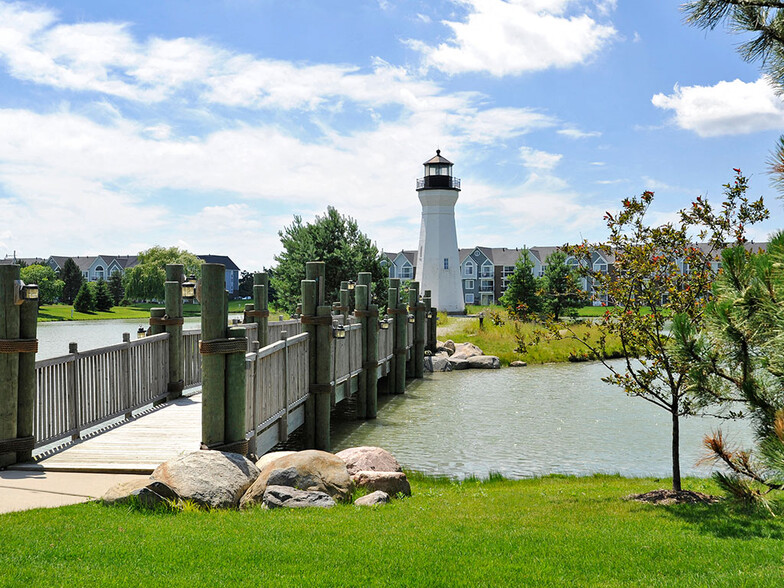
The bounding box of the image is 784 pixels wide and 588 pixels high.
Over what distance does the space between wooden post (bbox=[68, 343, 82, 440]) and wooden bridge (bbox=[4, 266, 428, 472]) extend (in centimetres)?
1

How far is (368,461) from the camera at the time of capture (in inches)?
414

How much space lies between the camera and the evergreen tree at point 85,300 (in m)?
76.8

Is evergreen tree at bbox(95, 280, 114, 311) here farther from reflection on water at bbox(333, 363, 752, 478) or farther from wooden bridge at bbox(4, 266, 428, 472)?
wooden bridge at bbox(4, 266, 428, 472)

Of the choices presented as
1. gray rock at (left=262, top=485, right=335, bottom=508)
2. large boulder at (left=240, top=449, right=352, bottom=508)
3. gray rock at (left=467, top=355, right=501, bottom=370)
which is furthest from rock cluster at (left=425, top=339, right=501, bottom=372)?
gray rock at (left=262, top=485, right=335, bottom=508)

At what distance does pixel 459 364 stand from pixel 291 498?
2618cm

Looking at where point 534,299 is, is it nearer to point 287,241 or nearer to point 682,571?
point 287,241

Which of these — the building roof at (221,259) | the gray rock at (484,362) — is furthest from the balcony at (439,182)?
the building roof at (221,259)

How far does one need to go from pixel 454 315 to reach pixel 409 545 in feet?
174

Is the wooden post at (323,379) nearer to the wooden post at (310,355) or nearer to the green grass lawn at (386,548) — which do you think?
the wooden post at (310,355)

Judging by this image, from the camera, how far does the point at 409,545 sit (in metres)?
6.65

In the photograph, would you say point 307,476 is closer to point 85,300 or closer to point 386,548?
point 386,548

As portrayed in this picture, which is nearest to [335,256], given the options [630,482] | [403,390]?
[403,390]

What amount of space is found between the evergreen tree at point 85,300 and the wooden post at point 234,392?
239 ft

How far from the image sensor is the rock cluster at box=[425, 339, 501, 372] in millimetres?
33550
